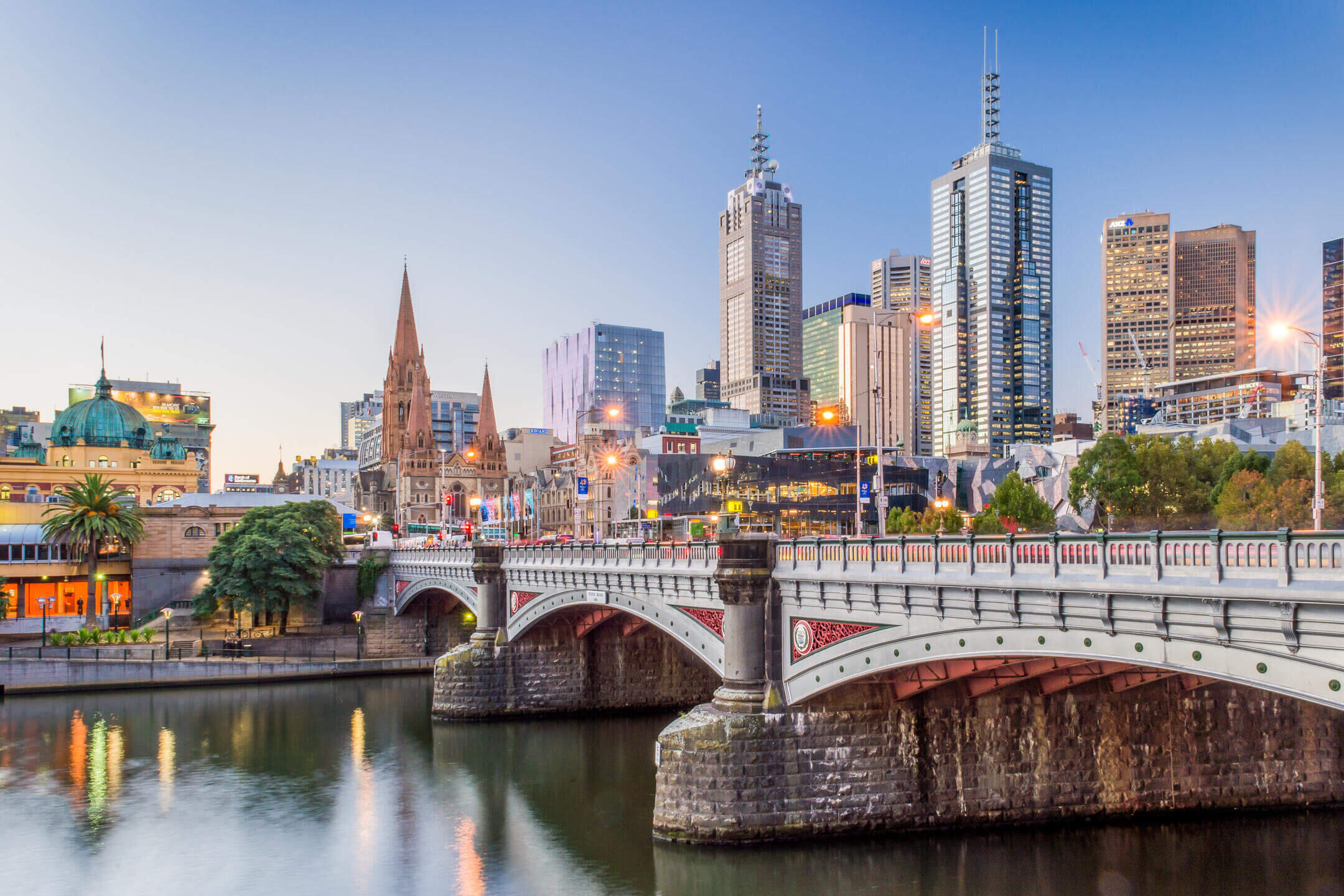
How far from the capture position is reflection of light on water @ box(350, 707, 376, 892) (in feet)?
114

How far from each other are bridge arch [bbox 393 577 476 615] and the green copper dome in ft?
277

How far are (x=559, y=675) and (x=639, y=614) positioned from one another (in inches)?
616

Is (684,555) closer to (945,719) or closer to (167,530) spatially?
(945,719)

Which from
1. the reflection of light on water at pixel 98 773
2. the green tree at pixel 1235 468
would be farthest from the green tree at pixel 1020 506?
the reflection of light on water at pixel 98 773

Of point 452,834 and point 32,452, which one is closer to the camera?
point 452,834

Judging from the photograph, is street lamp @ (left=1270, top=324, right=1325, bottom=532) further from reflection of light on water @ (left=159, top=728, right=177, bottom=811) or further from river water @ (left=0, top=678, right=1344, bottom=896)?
reflection of light on water @ (left=159, top=728, right=177, bottom=811)

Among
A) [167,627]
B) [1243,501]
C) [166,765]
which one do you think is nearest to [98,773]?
[166,765]

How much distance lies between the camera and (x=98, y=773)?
47.5 m

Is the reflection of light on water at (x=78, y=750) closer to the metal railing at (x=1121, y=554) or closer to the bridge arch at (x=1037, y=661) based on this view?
the bridge arch at (x=1037, y=661)

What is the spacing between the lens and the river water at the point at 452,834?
3125 centimetres

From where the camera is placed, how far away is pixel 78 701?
66.2m

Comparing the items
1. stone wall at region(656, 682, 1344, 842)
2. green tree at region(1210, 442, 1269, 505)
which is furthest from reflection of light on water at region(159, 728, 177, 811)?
green tree at region(1210, 442, 1269, 505)

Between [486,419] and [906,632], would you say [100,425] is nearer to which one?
[486,419]

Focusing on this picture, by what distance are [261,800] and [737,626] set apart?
21362mm
